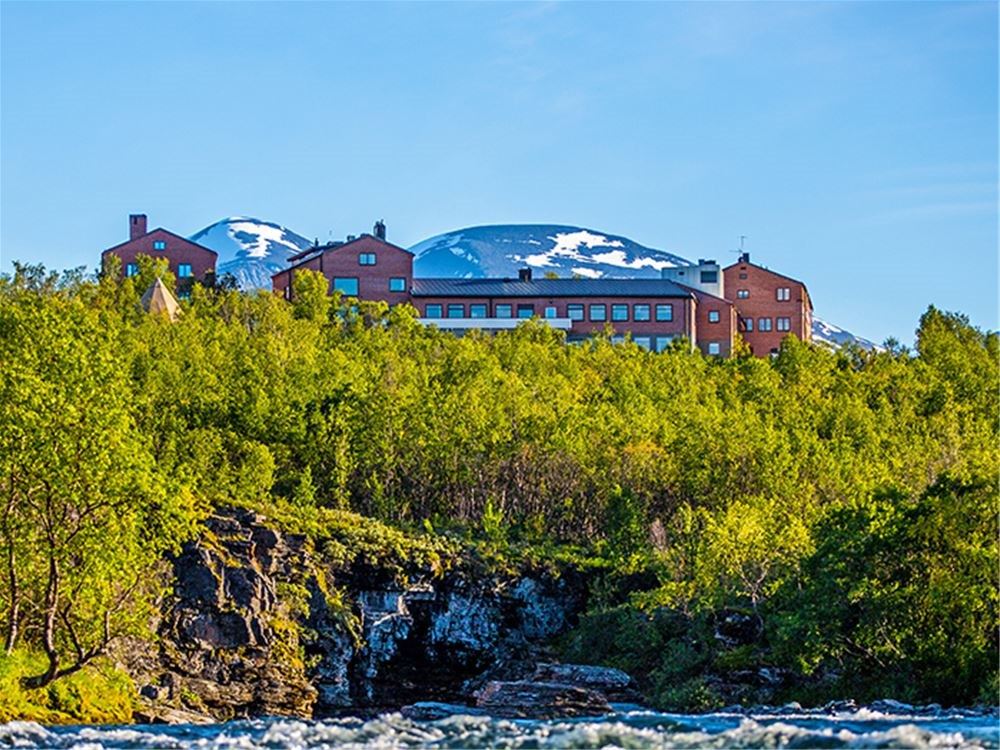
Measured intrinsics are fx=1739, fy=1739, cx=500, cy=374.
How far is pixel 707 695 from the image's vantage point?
44.4 meters

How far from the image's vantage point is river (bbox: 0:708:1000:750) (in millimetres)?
30203

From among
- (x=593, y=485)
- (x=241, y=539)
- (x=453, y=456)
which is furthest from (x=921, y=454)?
(x=241, y=539)

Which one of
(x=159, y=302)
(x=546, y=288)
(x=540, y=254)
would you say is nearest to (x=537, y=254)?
(x=540, y=254)

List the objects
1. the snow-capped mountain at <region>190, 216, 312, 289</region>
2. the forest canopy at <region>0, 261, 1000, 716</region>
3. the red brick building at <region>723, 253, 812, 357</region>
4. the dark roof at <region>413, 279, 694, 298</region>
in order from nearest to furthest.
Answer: the forest canopy at <region>0, 261, 1000, 716</region> → the dark roof at <region>413, 279, 694, 298</region> → the red brick building at <region>723, 253, 812, 357</region> → the snow-capped mountain at <region>190, 216, 312, 289</region>

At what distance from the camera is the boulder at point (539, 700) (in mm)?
44594

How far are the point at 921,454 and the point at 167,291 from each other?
43884 millimetres

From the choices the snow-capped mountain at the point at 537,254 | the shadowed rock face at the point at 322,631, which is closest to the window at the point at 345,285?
the shadowed rock face at the point at 322,631

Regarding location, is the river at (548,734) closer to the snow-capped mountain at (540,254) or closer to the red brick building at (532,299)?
the red brick building at (532,299)

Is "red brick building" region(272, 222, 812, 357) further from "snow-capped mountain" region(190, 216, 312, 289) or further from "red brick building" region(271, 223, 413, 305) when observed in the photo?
"snow-capped mountain" region(190, 216, 312, 289)

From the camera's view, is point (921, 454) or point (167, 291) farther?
point (167, 291)

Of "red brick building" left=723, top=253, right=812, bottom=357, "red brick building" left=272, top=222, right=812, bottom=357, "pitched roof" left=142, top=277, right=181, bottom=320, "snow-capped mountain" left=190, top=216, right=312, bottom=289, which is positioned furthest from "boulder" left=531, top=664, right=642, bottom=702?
"snow-capped mountain" left=190, top=216, right=312, bottom=289

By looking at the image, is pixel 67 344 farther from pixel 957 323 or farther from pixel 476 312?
pixel 957 323

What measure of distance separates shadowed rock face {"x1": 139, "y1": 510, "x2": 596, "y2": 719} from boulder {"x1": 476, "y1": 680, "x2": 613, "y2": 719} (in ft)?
0.53

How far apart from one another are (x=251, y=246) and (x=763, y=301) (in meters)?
77.8
